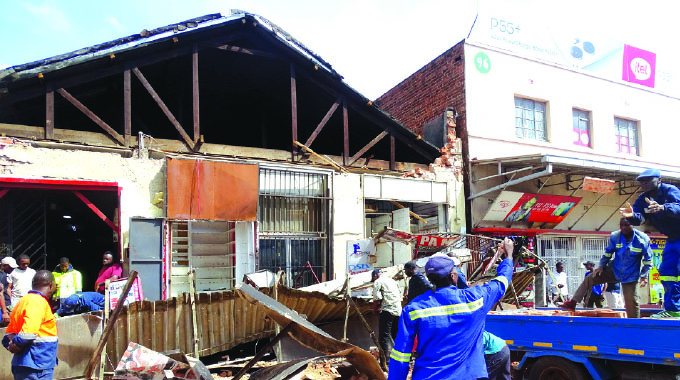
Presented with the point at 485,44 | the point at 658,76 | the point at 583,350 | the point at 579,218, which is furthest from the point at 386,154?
the point at 658,76

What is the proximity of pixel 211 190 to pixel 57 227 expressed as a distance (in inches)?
205

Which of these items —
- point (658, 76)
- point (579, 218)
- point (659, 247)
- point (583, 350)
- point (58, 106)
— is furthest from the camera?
point (658, 76)

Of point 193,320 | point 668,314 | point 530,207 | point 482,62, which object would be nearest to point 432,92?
point 482,62

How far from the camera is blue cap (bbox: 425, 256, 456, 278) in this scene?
137 inches

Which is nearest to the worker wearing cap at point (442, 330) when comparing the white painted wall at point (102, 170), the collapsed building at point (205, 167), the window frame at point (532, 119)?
the collapsed building at point (205, 167)

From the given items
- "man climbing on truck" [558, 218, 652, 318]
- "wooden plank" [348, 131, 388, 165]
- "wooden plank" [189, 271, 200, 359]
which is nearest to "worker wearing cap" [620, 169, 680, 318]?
"man climbing on truck" [558, 218, 652, 318]

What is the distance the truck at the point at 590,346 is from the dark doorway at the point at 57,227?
7.41 metres

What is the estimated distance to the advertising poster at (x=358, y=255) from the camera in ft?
38.4

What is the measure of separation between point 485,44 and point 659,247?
9175 millimetres

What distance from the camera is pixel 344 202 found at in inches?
470

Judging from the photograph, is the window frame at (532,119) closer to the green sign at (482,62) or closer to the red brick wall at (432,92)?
the green sign at (482,62)

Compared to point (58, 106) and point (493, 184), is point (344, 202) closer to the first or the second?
point (493, 184)

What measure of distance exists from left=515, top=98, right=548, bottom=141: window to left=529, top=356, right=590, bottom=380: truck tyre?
420 inches

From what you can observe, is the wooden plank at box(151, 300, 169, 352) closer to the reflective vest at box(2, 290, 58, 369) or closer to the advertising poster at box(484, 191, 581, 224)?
the reflective vest at box(2, 290, 58, 369)
